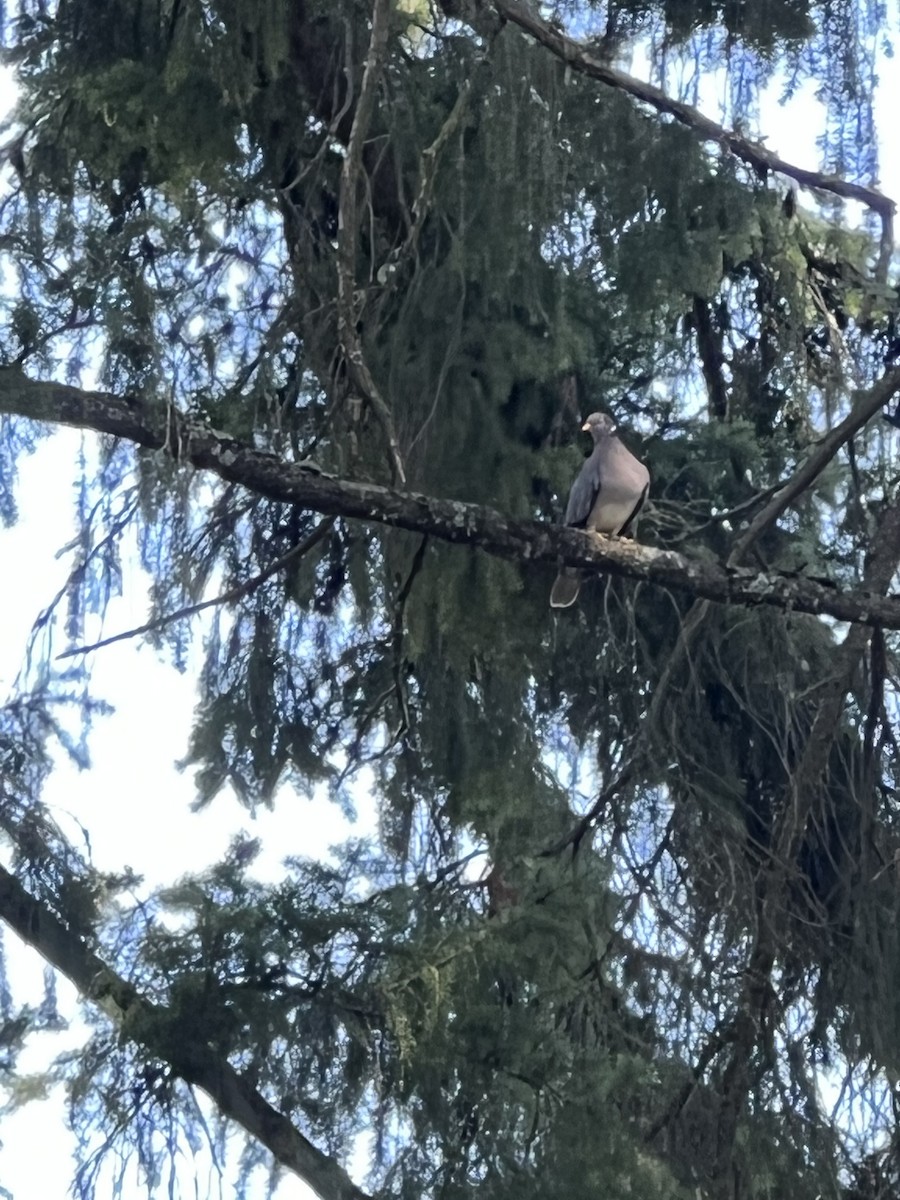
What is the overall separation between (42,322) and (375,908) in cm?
188

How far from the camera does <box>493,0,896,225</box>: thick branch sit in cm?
433

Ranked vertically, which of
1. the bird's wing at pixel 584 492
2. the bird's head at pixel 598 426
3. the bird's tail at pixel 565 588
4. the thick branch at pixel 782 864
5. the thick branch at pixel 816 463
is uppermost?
the bird's head at pixel 598 426

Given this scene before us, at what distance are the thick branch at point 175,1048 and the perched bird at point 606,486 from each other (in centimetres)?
160

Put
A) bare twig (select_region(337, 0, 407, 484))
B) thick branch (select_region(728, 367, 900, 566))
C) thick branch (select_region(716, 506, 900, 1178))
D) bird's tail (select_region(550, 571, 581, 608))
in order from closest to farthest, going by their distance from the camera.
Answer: bare twig (select_region(337, 0, 407, 484)) → thick branch (select_region(728, 367, 900, 566)) → thick branch (select_region(716, 506, 900, 1178)) → bird's tail (select_region(550, 571, 581, 608))

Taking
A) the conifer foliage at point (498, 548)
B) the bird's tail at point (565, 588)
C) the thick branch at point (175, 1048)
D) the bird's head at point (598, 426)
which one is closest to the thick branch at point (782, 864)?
the conifer foliage at point (498, 548)

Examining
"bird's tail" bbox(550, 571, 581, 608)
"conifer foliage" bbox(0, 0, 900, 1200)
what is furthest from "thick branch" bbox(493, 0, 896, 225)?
"bird's tail" bbox(550, 571, 581, 608)

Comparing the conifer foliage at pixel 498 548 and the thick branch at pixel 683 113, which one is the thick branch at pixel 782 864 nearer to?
the conifer foliage at pixel 498 548

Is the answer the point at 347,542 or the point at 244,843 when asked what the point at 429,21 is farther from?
the point at 244,843

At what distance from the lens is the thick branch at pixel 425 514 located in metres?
3.92

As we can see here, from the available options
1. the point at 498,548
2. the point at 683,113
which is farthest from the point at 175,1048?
the point at 683,113

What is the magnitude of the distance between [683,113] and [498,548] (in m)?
1.32

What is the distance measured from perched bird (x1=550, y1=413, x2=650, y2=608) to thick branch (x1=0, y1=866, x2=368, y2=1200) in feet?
5.24

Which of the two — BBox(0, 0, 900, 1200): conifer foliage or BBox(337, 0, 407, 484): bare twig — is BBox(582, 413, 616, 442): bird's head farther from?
BBox(337, 0, 407, 484): bare twig

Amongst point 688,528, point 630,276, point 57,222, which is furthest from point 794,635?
point 57,222
